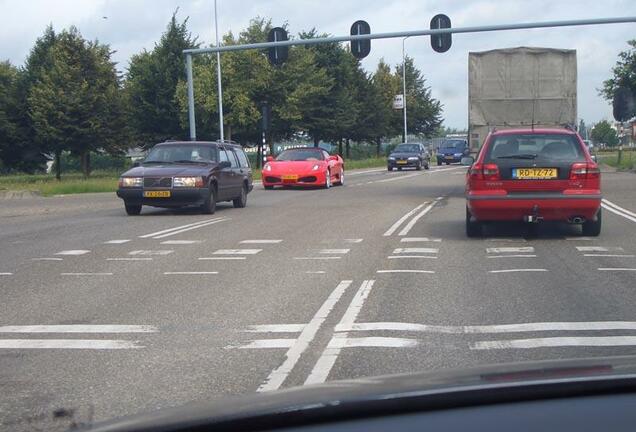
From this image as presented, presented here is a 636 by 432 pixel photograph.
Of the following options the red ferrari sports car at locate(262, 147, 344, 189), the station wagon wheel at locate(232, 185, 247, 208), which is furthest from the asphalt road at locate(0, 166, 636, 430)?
the red ferrari sports car at locate(262, 147, 344, 189)

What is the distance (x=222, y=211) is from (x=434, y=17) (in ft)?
36.7

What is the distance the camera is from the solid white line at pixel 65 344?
6.91m

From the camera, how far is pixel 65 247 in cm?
1392

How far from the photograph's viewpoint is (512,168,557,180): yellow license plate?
13.5m

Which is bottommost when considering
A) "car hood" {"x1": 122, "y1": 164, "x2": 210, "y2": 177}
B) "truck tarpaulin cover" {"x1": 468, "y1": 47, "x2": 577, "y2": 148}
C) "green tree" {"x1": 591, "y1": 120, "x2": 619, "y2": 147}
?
"green tree" {"x1": 591, "y1": 120, "x2": 619, "y2": 147}

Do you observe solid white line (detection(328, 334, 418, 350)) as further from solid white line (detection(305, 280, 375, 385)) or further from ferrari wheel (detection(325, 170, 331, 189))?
ferrari wheel (detection(325, 170, 331, 189))

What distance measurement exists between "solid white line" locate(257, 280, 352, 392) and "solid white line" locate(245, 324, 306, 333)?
6cm

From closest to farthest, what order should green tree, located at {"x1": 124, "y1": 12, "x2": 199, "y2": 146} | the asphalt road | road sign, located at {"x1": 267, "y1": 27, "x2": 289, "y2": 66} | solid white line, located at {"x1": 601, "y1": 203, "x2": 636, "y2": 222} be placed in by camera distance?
the asphalt road → solid white line, located at {"x1": 601, "y1": 203, "x2": 636, "y2": 222} → road sign, located at {"x1": 267, "y1": 27, "x2": 289, "y2": 66} → green tree, located at {"x1": 124, "y1": 12, "x2": 199, "y2": 146}

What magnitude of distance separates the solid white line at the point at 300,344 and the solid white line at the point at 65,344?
1.17 meters

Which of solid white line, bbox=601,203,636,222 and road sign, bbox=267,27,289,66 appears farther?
road sign, bbox=267,27,289,66

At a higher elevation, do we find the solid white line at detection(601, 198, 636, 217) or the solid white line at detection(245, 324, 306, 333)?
the solid white line at detection(245, 324, 306, 333)

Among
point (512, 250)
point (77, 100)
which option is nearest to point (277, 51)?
point (512, 250)

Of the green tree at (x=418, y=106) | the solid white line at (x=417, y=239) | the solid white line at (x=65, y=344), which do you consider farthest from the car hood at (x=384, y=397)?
the green tree at (x=418, y=106)

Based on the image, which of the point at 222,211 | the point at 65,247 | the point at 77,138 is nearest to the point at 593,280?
the point at 65,247
